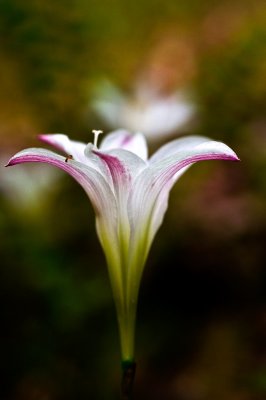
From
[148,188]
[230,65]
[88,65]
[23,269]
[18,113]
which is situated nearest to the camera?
[148,188]

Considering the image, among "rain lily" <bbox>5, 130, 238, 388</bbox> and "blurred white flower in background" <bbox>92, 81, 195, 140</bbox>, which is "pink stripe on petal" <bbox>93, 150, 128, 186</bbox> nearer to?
"rain lily" <bbox>5, 130, 238, 388</bbox>

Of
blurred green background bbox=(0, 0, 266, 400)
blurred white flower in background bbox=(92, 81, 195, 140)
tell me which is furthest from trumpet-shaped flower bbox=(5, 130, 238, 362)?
blurred white flower in background bbox=(92, 81, 195, 140)

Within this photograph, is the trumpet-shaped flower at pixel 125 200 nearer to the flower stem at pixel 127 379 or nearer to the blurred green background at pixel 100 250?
the flower stem at pixel 127 379

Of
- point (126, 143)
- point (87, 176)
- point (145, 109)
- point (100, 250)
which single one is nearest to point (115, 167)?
point (87, 176)

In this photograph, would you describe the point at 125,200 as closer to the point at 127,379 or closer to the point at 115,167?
the point at 115,167

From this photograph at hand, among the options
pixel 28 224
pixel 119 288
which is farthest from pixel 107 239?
pixel 28 224

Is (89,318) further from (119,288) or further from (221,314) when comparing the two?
(119,288)

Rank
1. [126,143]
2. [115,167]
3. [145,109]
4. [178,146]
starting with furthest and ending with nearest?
1. [145,109]
2. [126,143]
3. [178,146]
4. [115,167]
